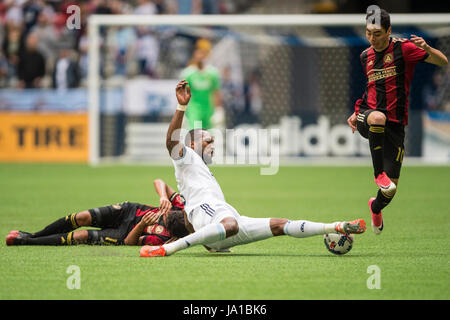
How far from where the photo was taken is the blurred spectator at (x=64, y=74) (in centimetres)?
2183

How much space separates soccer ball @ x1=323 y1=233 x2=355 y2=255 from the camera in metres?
7.42

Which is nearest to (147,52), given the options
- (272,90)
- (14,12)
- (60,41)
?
(60,41)

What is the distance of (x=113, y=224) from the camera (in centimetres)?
809

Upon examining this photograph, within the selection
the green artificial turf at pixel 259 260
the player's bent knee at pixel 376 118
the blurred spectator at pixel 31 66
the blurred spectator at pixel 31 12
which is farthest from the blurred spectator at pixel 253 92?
the player's bent knee at pixel 376 118

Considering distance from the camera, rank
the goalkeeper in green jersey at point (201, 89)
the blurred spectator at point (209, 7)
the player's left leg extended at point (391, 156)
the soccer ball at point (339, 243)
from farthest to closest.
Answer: the blurred spectator at point (209, 7) < the goalkeeper in green jersey at point (201, 89) < the player's left leg extended at point (391, 156) < the soccer ball at point (339, 243)

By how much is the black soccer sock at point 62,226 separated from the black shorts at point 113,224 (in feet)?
0.58

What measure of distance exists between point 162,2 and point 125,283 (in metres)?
19.0

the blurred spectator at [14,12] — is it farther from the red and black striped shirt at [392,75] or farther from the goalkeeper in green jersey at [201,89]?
the red and black striped shirt at [392,75]

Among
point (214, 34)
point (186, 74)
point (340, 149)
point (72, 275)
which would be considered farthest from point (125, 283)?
point (214, 34)

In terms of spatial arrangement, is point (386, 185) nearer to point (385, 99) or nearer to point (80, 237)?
point (385, 99)

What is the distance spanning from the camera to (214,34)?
70.3 feet

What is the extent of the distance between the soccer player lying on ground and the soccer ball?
1390 millimetres

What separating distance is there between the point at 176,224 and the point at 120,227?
677mm
